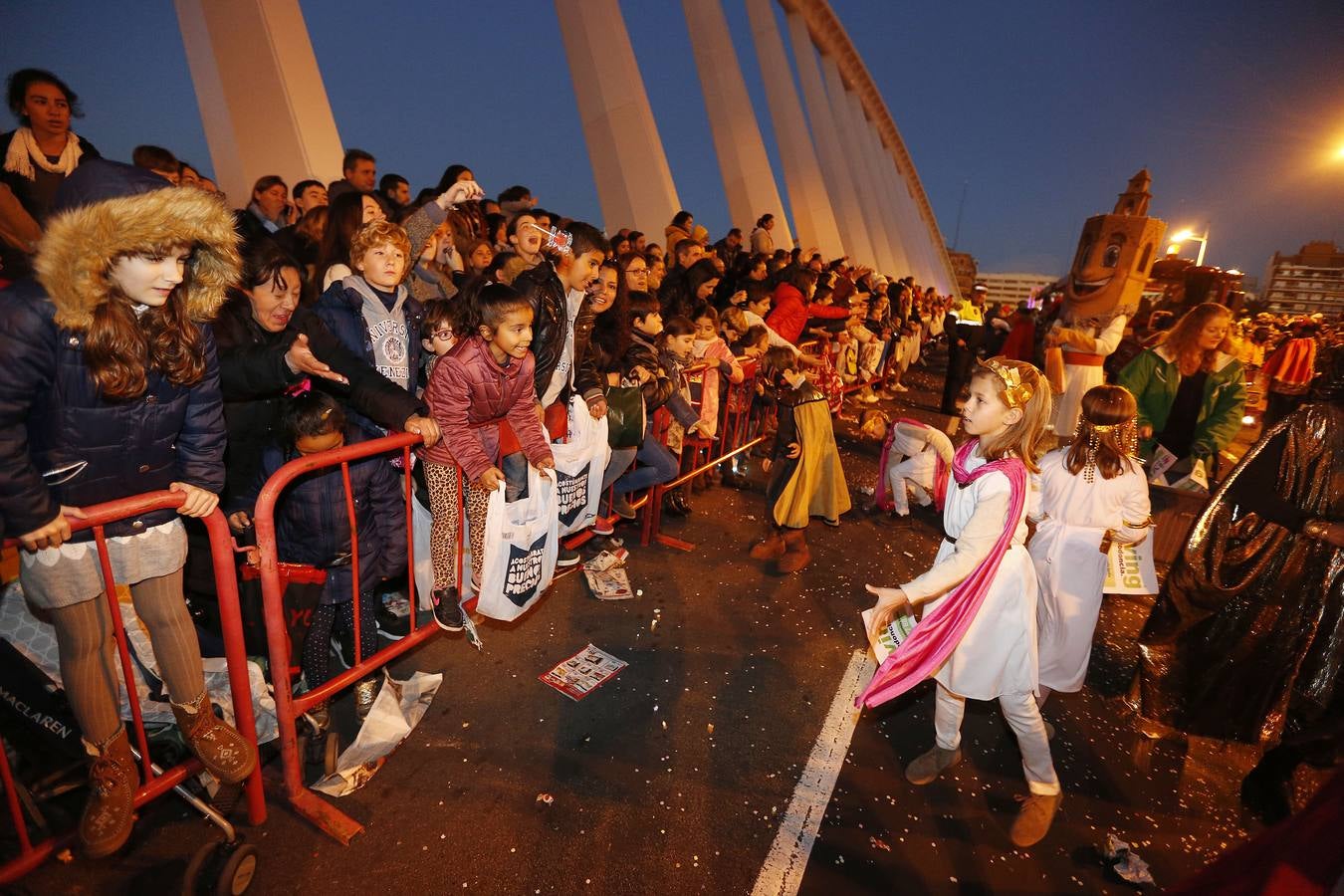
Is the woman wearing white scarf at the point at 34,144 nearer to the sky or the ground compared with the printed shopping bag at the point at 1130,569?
nearer to the sky

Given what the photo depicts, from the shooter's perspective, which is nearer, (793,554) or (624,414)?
(624,414)

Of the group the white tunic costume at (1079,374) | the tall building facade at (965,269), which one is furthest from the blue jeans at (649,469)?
the tall building facade at (965,269)

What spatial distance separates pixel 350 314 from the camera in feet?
10.7

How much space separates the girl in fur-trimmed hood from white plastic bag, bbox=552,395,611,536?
6.28 feet

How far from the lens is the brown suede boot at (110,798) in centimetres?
208

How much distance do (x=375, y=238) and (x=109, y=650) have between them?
219cm

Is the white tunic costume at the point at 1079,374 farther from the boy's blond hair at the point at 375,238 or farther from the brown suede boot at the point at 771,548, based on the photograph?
the boy's blond hair at the point at 375,238

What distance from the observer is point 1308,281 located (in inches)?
3511

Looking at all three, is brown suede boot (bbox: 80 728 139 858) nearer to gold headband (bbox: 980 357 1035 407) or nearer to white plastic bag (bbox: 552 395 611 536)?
white plastic bag (bbox: 552 395 611 536)

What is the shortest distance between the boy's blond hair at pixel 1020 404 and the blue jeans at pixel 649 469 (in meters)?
2.88

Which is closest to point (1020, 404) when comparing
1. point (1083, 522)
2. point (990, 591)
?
point (990, 591)

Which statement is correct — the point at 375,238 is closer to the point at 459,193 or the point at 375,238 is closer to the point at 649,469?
the point at 459,193

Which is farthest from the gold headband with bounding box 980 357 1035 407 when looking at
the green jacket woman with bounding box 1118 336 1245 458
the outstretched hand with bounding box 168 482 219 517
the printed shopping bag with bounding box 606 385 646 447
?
the green jacket woman with bounding box 1118 336 1245 458

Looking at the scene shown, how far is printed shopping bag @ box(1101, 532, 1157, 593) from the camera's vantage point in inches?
135
